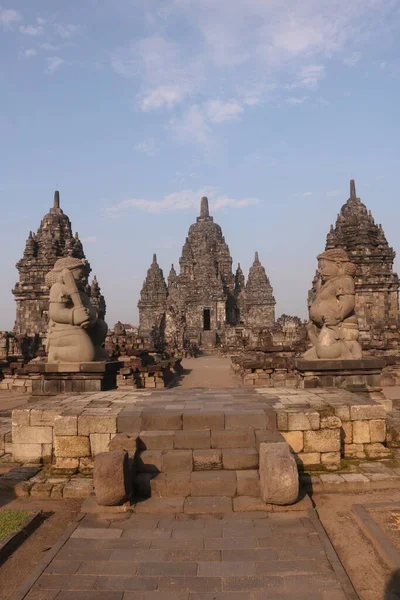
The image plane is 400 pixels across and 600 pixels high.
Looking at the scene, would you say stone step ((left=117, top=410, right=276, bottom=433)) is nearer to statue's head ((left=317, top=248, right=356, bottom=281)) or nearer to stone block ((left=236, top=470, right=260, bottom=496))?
stone block ((left=236, top=470, right=260, bottom=496))

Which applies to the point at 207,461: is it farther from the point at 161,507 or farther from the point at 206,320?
the point at 206,320

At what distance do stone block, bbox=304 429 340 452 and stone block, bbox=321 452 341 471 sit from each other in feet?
0.13

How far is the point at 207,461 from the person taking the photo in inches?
166

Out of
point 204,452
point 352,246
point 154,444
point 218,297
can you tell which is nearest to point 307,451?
point 204,452

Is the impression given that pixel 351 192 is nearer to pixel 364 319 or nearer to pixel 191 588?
pixel 364 319

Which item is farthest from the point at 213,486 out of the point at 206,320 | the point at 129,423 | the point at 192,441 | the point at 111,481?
the point at 206,320

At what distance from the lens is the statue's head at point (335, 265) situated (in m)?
6.73

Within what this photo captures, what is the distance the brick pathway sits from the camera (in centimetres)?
260

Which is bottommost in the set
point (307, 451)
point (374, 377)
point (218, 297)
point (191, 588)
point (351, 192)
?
point (191, 588)

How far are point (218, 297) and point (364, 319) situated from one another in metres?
21.3

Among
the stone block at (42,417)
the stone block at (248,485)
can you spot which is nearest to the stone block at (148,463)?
the stone block at (248,485)

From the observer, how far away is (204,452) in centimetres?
431

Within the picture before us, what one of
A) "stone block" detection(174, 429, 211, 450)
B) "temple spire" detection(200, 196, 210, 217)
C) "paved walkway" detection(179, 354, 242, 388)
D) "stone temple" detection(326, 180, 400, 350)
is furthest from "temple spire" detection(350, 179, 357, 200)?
"stone block" detection(174, 429, 211, 450)

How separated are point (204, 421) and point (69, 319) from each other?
2.75 meters
